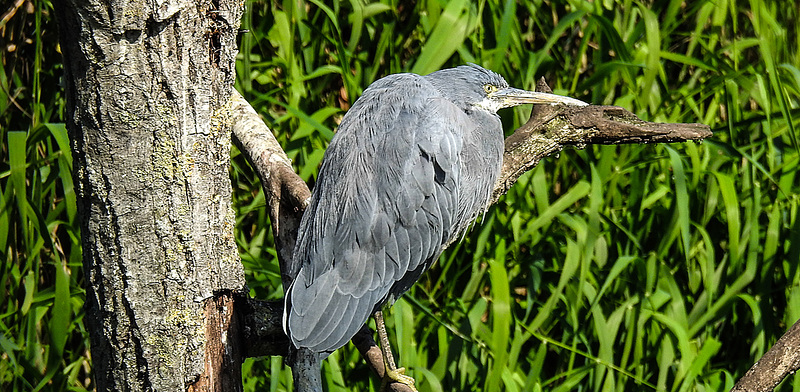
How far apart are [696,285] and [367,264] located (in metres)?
1.17

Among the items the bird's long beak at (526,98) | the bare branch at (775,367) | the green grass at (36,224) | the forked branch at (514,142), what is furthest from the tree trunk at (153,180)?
the bare branch at (775,367)

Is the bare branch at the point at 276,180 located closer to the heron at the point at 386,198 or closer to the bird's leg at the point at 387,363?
the heron at the point at 386,198

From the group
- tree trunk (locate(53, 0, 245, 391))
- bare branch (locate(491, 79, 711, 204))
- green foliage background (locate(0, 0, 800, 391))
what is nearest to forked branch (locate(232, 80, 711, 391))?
bare branch (locate(491, 79, 711, 204))

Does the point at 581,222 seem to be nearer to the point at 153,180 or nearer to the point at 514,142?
the point at 514,142

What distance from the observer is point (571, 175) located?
8.09 ft

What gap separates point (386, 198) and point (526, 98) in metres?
0.43

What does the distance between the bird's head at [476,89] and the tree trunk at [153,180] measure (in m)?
0.68

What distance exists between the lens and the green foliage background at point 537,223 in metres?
2.04

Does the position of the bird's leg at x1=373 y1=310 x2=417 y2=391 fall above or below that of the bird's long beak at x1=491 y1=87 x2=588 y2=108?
below

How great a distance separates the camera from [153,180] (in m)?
1.14

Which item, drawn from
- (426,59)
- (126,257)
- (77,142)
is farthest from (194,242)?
(426,59)

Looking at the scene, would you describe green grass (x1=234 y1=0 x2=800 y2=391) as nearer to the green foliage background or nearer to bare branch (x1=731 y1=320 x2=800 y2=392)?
the green foliage background

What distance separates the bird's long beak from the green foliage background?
13.7 inches

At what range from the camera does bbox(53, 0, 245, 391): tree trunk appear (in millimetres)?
1081
